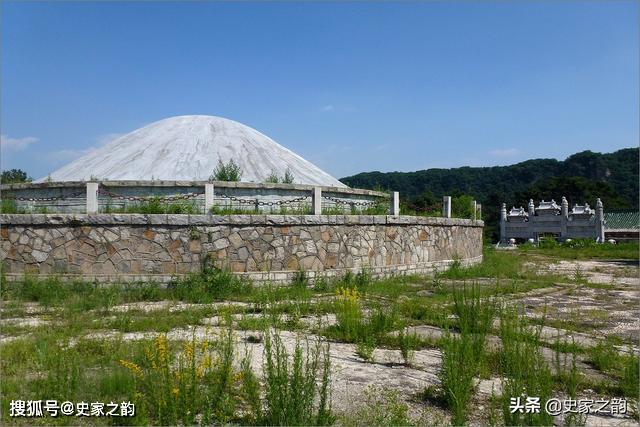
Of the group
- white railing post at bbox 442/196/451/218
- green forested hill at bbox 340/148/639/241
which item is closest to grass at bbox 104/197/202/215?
white railing post at bbox 442/196/451/218

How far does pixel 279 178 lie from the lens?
48.0 feet

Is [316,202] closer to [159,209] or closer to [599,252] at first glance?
[159,209]

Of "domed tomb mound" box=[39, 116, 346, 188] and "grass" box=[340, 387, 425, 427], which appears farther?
"domed tomb mound" box=[39, 116, 346, 188]

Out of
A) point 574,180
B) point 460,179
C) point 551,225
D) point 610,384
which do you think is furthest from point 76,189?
point 460,179

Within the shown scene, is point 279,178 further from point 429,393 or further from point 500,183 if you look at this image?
point 500,183

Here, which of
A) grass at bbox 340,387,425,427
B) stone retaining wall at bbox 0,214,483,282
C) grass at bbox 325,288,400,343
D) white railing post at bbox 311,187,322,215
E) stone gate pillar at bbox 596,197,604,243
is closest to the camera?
grass at bbox 340,387,425,427

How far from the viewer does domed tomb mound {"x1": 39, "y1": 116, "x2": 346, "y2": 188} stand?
46.5ft

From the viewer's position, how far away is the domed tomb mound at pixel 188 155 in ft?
46.5

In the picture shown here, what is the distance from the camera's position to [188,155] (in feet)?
49.9

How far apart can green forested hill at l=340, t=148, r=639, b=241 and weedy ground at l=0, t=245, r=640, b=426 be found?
41.5 m

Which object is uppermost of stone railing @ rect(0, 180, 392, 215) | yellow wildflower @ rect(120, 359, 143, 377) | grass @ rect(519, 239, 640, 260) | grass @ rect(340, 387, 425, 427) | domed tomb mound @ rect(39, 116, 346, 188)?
domed tomb mound @ rect(39, 116, 346, 188)

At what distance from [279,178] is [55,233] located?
7.26 metres

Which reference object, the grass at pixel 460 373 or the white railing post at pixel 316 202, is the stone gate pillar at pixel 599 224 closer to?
the white railing post at pixel 316 202

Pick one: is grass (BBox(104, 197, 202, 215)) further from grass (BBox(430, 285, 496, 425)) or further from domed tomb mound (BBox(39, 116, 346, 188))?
grass (BBox(430, 285, 496, 425))
